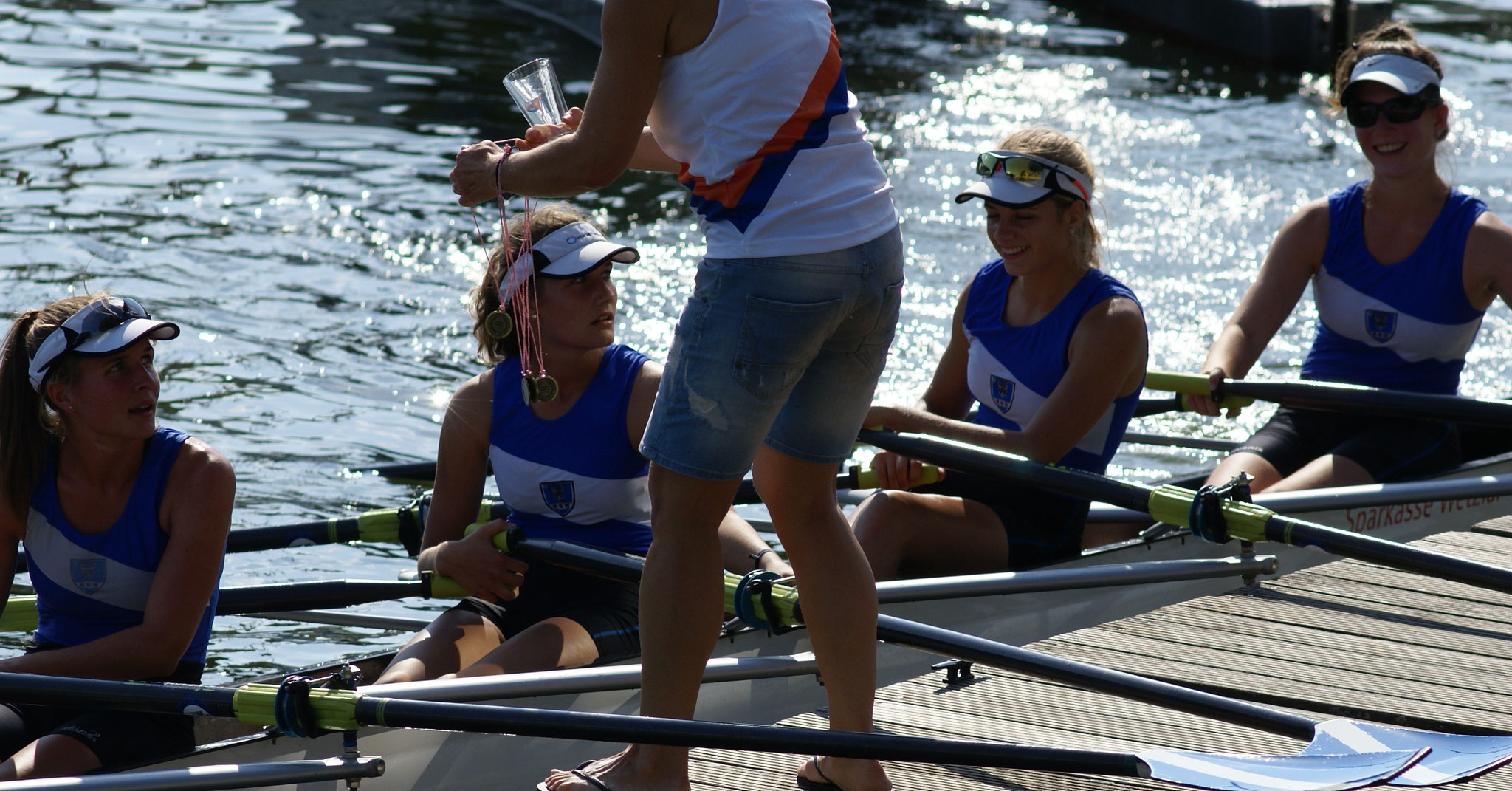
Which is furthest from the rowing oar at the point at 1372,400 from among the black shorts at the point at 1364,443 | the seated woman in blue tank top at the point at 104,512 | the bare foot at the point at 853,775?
the seated woman in blue tank top at the point at 104,512

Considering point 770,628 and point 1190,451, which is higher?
point 770,628

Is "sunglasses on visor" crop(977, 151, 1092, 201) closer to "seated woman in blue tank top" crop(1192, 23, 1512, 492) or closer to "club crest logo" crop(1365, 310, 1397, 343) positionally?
"seated woman in blue tank top" crop(1192, 23, 1512, 492)

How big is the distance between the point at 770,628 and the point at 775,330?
1.07 metres

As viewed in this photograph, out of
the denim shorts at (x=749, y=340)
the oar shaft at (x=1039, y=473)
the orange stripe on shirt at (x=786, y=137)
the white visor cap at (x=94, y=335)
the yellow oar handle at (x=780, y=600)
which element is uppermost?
the orange stripe on shirt at (x=786, y=137)

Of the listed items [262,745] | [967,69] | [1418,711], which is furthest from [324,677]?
[967,69]

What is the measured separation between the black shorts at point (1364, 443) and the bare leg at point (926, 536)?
49.4 inches

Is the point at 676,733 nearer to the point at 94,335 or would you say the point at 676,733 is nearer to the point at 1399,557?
the point at 94,335

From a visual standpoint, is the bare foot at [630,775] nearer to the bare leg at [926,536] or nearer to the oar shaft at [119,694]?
the oar shaft at [119,694]

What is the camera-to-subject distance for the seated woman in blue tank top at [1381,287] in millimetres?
4793

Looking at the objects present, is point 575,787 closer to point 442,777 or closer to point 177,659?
point 442,777

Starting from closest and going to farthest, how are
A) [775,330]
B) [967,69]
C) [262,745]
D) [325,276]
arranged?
[775,330], [262,745], [325,276], [967,69]

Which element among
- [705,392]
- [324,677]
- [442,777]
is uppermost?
[705,392]

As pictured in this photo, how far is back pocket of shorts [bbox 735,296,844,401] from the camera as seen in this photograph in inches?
95.8

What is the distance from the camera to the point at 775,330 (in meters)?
Result: 2.44
